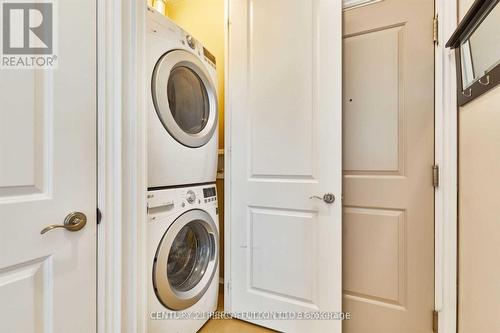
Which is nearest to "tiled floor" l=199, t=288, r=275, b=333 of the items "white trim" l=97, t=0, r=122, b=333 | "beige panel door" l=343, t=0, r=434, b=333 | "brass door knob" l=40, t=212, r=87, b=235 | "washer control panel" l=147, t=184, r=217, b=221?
"beige panel door" l=343, t=0, r=434, b=333

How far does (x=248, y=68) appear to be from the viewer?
175 cm

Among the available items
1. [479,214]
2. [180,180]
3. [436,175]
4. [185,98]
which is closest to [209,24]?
[185,98]

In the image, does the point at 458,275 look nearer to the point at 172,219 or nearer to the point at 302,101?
the point at 302,101

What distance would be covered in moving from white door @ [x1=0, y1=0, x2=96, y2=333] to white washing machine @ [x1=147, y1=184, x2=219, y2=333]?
1.13ft

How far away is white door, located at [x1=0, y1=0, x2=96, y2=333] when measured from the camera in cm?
73

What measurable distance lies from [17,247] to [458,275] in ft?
5.60

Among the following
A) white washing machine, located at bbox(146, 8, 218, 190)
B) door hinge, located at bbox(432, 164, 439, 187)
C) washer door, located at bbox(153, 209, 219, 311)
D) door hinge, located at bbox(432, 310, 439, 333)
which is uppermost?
white washing machine, located at bbox(146, 8, 218, 190)

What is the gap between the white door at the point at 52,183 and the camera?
0.73m

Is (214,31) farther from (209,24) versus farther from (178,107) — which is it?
(178,107)

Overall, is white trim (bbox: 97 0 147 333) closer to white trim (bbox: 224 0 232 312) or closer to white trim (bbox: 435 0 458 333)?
white trim (bbox: 224 0 232 312)

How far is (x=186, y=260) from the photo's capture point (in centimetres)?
161

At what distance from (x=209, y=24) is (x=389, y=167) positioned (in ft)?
5.79

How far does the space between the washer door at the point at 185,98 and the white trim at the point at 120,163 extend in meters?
0.25

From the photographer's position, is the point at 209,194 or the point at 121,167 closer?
the point at 121,167
